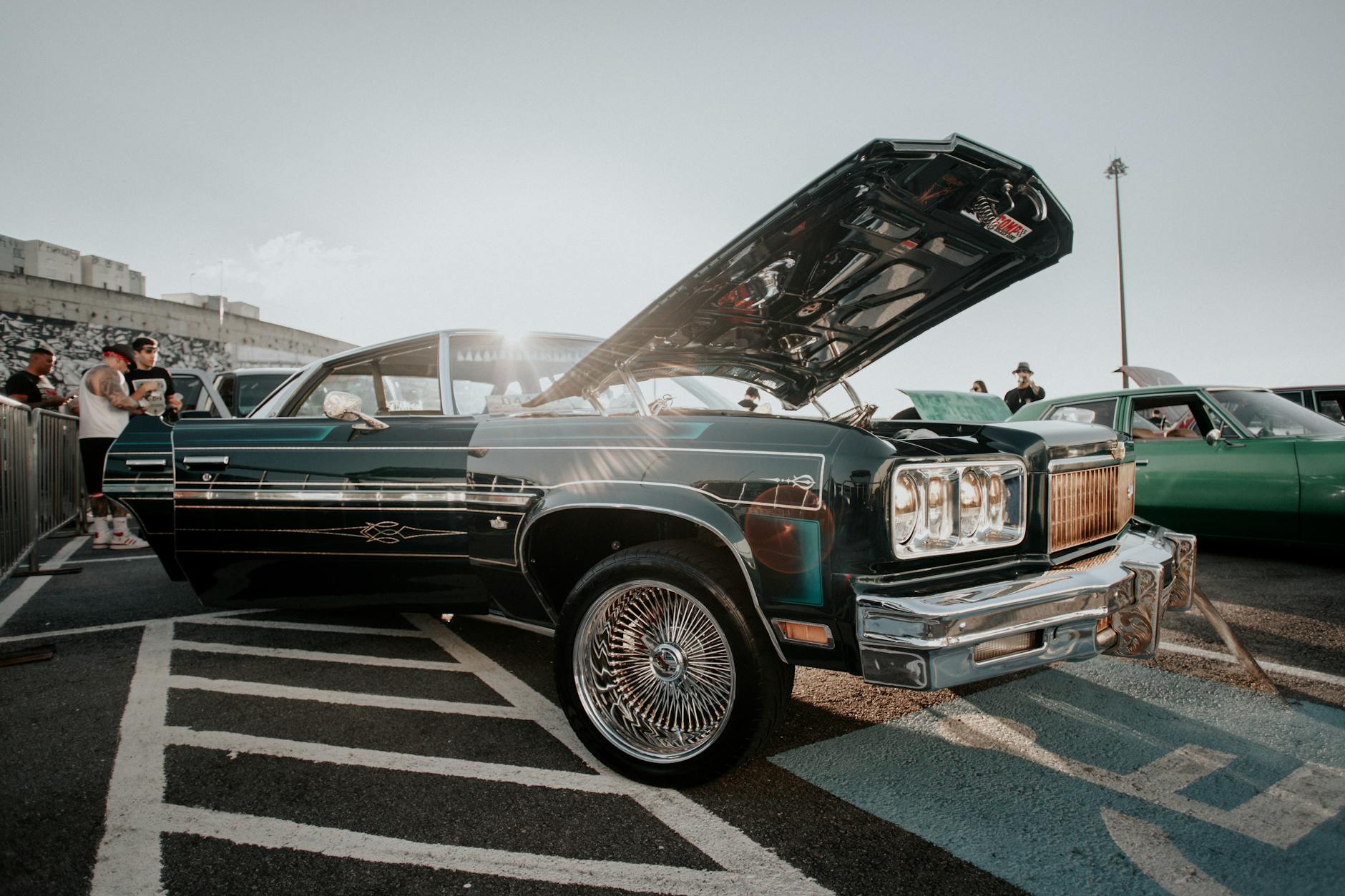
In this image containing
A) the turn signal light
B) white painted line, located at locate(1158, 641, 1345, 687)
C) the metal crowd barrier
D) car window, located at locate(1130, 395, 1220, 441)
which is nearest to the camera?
the turn signal light

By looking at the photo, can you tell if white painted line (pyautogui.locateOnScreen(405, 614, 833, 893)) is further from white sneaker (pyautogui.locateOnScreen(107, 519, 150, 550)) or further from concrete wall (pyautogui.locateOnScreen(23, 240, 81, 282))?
concrete wall (pyautogui.locateOnScreen(23, 240, 81, 282))

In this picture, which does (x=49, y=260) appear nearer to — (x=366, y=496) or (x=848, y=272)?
(x=366, y=496)

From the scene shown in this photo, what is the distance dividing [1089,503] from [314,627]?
3944 mm

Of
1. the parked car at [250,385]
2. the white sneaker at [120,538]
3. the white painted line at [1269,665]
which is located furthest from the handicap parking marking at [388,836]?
the parked car at [250,385]

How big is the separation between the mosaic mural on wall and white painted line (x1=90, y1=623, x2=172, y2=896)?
Answer: 63.3 feet

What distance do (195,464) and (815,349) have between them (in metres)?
2.94

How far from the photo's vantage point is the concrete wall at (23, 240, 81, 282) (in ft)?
101

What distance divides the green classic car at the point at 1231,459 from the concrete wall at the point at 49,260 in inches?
1484

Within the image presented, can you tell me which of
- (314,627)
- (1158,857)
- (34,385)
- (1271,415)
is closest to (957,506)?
(1158,857)

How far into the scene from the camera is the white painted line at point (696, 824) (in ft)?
6.08

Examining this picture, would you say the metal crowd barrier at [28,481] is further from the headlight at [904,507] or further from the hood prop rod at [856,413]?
the headlight at [904,507]

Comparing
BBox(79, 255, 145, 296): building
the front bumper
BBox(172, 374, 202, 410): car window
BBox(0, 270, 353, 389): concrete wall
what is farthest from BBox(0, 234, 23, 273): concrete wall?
the front bumper

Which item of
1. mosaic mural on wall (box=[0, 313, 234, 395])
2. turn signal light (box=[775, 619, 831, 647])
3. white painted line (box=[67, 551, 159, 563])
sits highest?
mosaic mural on wall (box=[0, 313, 234, 395])

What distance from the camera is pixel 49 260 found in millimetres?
31297
